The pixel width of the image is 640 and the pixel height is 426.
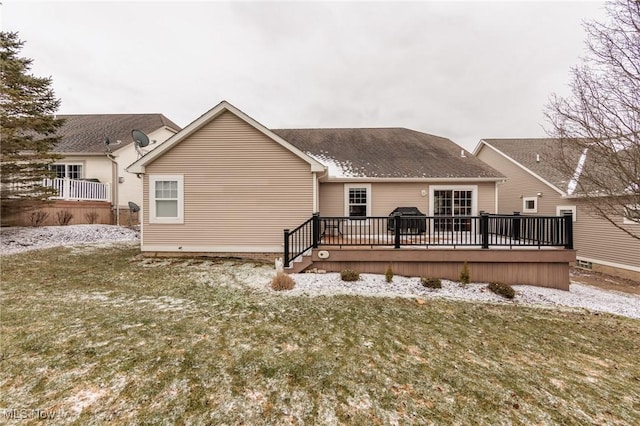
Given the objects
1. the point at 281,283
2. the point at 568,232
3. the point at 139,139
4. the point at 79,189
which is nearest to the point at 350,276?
the point at 281,283

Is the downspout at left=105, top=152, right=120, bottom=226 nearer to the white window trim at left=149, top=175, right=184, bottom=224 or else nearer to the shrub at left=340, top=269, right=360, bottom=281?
the white window trim at left=149, top=175, right=184, bottom=224

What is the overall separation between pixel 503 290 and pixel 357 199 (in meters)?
6.33

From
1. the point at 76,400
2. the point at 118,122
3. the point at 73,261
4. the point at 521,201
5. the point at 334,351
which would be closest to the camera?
the point at 76,400

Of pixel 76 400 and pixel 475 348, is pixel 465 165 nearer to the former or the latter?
pixel 475 348

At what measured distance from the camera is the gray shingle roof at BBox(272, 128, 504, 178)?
38.8 feet

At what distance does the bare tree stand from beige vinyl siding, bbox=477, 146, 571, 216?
6239mm

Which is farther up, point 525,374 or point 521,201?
point 521,201

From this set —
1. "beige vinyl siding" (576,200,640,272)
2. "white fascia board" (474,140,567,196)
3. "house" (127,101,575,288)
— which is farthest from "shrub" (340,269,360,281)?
"white fascia board" (474,140,567,196)

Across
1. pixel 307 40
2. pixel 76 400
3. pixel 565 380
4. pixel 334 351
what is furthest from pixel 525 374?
pixel 307 40

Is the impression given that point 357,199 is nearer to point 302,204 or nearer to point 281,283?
point 302,204

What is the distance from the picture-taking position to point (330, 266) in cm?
754

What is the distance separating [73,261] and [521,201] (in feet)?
70.7

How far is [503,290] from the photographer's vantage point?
656 cm

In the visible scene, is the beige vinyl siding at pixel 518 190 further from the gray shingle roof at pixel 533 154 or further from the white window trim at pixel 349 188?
the white window trim at pixel 349 188
